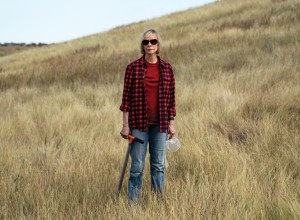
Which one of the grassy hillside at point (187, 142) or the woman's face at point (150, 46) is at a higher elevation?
the woman's face at point (150, 46)

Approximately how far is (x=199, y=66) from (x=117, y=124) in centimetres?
444

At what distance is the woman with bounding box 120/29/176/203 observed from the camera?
10.5 feet

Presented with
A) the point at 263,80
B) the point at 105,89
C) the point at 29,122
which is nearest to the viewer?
the point at 29,122

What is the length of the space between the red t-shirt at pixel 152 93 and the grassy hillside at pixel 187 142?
60 cm

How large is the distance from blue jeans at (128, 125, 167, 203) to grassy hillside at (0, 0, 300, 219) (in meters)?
0.12

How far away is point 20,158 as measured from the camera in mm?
4566

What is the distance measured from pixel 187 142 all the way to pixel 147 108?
58.4 inches

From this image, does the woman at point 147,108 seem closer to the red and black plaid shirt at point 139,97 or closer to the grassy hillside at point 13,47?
the red and black plaid shirt at point 139,97

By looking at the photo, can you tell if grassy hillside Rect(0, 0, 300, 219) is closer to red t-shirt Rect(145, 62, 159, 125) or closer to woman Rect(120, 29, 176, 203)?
woman Rect(120, 29, 176, 203)

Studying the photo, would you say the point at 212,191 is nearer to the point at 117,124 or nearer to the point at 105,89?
the point at 117,124

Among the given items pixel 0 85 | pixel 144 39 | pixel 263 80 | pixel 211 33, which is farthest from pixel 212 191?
pixel 211 33

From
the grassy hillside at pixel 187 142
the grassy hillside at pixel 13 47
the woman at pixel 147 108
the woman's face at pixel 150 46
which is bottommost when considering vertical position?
the grassy hillside at pixel 187 142

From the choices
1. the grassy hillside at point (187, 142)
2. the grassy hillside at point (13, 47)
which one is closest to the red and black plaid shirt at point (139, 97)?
the grassy hillside at point (187, 142)

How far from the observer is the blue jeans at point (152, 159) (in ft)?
10.6
